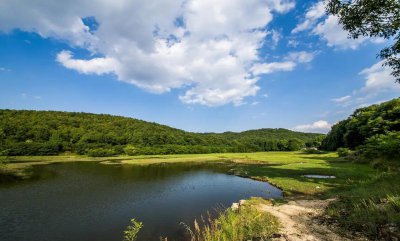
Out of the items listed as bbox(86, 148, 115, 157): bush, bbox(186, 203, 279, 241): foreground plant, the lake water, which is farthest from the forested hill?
bbox(186, 203, 279, 241): foreground plant

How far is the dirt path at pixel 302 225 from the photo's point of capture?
12.1m

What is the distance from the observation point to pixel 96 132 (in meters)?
152

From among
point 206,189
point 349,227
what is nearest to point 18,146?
point 206,189

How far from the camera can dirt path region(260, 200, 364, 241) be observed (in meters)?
12.1

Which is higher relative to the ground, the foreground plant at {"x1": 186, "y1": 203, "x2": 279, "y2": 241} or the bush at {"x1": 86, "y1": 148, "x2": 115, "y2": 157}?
the bush at {"x1": 86, "y1": 148, "x2": 115, "y2": 157}

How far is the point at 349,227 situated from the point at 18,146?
135 m

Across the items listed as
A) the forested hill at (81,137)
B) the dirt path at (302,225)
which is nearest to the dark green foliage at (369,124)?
the dirt path at (302,225)

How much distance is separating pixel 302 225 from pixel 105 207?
20.8 meters

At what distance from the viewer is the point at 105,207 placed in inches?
1072

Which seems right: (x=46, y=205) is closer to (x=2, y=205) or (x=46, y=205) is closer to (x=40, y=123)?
(x=2, y=205)

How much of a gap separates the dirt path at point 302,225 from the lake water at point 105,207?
753 cm

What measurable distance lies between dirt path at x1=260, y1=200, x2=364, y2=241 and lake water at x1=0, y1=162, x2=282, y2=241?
24.7 feet

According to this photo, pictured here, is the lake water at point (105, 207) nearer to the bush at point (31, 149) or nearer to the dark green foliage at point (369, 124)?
the dark green foliage at point (369, 124)

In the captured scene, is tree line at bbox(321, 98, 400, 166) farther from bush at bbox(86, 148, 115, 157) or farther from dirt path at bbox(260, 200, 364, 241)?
bush at bbox(86, 148, 115, 157)
